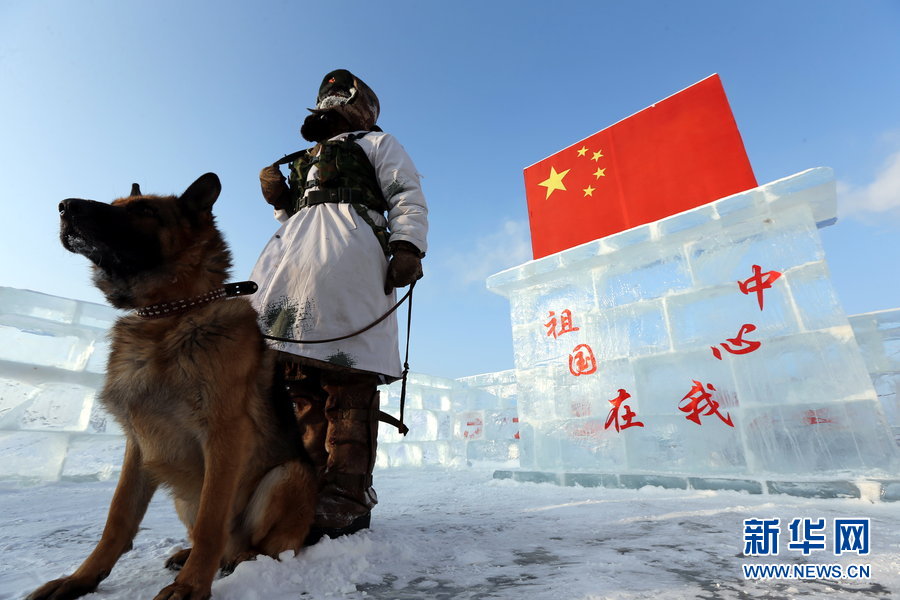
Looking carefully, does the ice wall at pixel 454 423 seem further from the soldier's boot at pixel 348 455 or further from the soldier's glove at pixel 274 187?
the soldier's glove at pixel 274 187

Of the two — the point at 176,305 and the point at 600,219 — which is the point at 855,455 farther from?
the point at 176,305

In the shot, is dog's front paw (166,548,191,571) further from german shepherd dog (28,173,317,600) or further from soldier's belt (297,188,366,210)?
soldier's belt (297,188,366,210)

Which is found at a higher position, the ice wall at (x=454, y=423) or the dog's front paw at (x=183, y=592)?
the ice wall at (x=454, y=423)

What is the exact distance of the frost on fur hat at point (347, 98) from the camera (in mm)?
2906

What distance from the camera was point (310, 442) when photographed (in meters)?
2.31

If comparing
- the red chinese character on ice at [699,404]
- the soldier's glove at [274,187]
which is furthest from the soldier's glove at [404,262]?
the red chinese character on ice at [699,404]

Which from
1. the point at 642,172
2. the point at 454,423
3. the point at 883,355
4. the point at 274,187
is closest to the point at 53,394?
the point at 274,187

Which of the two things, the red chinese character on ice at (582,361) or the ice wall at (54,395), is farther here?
the red chinese character on ice at (582,361)

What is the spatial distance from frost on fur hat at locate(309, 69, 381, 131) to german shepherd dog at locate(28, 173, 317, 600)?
143 centimetres

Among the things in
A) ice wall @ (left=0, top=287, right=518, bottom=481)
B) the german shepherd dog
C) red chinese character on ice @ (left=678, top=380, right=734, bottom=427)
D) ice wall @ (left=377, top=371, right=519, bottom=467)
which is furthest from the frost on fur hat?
ice wall @ (left=377, top=371, right=519, bottom=467)

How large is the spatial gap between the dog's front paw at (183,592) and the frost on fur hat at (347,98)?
9.18 feet

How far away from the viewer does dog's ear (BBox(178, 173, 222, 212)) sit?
1919 millimetres

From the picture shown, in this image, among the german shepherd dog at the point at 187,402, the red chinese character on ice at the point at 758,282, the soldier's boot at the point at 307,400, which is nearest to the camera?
the german shepherd dog at the point at 187,402

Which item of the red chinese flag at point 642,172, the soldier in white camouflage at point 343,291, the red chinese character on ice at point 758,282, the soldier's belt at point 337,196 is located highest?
the red chinese flag at point 642,172
